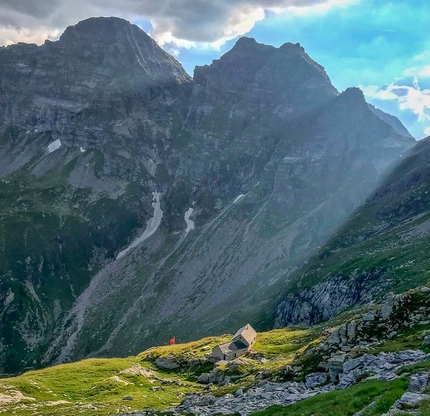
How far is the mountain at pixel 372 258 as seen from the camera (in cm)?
10512

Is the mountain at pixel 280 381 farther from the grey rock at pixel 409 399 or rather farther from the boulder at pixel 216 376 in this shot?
the boulder at pixel 216 376

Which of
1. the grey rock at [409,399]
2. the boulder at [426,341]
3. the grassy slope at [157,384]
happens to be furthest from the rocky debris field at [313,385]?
the grey rock at [409,399]

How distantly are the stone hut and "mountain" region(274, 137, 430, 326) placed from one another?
34.7 m

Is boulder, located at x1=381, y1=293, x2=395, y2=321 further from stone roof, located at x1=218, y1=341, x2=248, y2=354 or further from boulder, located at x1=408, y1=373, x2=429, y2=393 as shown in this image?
stone roof, located at x1=218, y1=341, x2=248, y2=354

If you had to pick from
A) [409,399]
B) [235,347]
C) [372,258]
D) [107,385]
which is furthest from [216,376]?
[372,258]

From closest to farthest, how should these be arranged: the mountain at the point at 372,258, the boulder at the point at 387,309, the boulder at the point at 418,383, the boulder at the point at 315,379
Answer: the boulder at the point at 418,383
the boulder at the point at 315,379
the boulder at the point at 387,309
the mountain at the point at 372,258

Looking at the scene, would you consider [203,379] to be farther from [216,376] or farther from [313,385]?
[313,385]

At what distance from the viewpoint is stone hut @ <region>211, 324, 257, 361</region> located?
73.0 meters

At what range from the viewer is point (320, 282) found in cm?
13450

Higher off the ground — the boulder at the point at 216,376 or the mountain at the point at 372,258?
the mountain at the point at 372,258

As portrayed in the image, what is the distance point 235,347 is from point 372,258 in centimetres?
6580

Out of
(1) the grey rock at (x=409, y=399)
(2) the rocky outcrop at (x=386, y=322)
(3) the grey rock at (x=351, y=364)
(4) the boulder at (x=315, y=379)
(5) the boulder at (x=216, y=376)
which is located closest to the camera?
(1) the grey rock at (x=409, y=399)

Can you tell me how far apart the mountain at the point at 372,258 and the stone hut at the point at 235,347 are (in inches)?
1365

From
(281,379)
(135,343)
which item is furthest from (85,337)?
(281,379)
